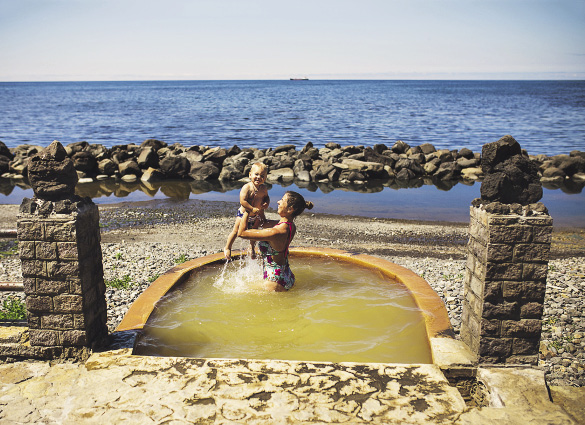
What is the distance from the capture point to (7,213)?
1515cm

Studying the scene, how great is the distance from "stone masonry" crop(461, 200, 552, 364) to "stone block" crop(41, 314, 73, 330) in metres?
4.02

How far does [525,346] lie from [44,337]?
474 centimetres

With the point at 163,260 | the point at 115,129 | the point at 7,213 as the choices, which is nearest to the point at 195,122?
the point at 115,129

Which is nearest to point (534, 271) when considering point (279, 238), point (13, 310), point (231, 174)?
point (279, 238)

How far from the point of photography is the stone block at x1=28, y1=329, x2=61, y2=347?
4711 mm

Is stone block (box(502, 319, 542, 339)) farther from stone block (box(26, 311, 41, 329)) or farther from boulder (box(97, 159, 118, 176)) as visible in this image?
boulder (box(97, 159, 118, 176))

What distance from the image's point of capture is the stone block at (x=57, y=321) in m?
4.66

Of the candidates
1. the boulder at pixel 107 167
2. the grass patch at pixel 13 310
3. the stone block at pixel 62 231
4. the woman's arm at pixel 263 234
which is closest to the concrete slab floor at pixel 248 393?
the stone block at pixel 62 231

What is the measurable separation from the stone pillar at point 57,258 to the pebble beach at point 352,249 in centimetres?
177

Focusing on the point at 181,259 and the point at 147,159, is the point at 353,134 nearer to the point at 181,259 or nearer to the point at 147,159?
the point at 147,159

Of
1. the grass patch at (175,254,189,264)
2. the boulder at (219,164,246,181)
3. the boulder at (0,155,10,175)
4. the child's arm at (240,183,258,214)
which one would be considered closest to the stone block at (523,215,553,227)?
the child's arm at (240,183,258,214)

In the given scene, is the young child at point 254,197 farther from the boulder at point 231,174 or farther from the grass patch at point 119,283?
the boulder at point 231,174

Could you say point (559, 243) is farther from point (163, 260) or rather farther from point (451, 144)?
point (451, 144)

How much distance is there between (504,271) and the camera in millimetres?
4352
